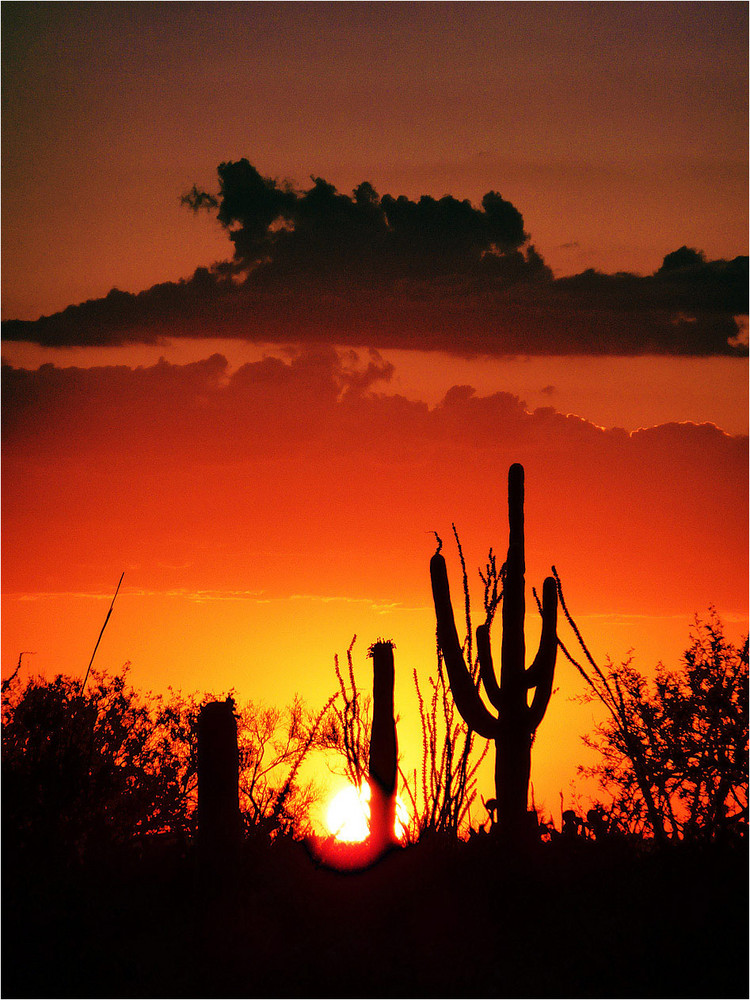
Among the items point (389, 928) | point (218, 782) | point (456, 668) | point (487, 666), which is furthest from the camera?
point (487, 666)

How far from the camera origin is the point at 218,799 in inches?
391

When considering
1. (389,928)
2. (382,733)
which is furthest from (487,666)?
(389,928)

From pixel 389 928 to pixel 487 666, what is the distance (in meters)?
4.00

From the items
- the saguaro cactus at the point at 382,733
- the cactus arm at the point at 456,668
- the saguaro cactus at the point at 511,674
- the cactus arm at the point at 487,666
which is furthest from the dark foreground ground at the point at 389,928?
the saguaro cactus at the point at 382,733

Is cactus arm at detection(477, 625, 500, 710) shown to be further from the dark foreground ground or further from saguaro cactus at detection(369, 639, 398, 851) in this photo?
saguaro cactus at detection(369, 639, 398, 851)

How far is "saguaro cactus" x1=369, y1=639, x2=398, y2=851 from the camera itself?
48.4 ft

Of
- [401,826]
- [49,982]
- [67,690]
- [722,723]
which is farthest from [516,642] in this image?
[67,690]

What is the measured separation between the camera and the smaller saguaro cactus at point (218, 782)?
9.84m

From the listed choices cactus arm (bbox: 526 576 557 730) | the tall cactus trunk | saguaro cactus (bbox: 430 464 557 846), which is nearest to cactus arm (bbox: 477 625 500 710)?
saguaro cactus (bbox: 430 464 557 846)

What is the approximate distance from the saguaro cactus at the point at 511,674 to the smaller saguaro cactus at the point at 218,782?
332 centimetres

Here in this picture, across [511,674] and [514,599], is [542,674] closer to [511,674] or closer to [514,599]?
[511,674]

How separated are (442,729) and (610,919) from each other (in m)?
4.94

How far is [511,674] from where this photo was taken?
12.2 m

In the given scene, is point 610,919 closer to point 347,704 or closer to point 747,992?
point 747,992
